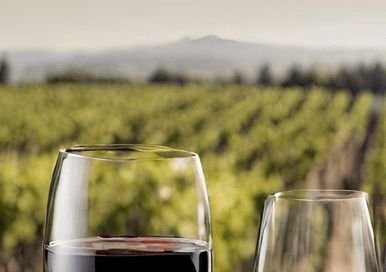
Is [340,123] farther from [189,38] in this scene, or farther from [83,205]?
[83,205]

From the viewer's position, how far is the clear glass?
0.58m

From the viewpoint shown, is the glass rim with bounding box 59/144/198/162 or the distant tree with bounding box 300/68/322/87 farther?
the distant tree with bounding box 300/68/322/87

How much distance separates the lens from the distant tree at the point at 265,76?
252 cm

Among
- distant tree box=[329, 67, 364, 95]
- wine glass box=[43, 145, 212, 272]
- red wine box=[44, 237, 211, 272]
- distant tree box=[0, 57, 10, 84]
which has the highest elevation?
distant tree box=[0, 57, 10, 84]

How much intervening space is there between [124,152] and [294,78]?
199 cm

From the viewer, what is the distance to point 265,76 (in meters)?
2.54

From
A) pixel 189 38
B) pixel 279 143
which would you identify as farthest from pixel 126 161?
pixel 279 143

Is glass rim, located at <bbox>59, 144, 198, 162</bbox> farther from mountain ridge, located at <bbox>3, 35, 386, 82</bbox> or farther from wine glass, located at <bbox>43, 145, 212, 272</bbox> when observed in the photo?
mountain ridge, located at <bbox>3, 35, 386, 82</bbox>

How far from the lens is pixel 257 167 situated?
2.68 meters

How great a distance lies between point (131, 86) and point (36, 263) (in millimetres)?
644

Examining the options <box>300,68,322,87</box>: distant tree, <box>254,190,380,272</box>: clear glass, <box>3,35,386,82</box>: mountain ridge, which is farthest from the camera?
<box>300,68,322,87</box>: distant tree

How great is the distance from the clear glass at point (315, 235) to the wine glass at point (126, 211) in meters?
0.05

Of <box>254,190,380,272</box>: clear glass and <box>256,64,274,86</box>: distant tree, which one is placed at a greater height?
<box>256,64,274,86</box>: distant tree

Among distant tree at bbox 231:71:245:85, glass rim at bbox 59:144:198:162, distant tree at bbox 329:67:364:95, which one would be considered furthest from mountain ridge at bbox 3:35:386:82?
glass rim at bbox 59:144:198:162
